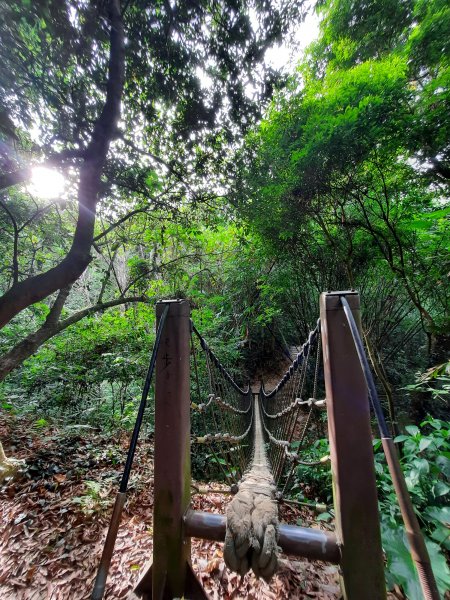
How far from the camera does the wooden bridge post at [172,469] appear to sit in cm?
62

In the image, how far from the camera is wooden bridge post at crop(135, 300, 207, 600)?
0.62m

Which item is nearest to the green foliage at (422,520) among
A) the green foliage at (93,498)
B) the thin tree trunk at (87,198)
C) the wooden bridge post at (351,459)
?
the wooden bridge post at (351,459)

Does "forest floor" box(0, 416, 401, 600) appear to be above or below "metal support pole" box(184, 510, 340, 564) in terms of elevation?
below

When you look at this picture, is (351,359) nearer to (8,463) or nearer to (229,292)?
(8,463)

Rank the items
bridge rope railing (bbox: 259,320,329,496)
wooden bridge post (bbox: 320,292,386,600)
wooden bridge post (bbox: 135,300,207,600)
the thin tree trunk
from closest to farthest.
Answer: wooden bridge post (bbox: 320,292,386,600) < wooden bridge post (bbox: 135,300,207,600) < bridge rope railing (bbox: 259,320,329,496) < the thin tree trunk

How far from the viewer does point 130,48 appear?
2.12m

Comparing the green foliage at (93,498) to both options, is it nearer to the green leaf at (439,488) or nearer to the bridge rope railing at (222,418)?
the bridge rope railing at (222,418)

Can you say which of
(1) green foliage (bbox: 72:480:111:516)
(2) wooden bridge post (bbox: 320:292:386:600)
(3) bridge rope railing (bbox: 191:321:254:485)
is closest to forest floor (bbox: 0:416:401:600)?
(1) green foliage (bbox: 72:480:111:516)

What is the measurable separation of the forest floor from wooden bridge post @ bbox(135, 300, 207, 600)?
0.22 metres

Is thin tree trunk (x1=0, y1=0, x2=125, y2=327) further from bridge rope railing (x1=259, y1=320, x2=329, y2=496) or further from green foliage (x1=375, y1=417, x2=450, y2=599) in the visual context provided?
green foliage (x1=375, y1=417, x2=450, y2=599)

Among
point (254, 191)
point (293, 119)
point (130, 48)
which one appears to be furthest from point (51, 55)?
point (293, 119)

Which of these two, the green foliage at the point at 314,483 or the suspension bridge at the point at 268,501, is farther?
the green foliage at the point at 314,483

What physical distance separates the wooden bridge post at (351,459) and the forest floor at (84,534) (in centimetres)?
47

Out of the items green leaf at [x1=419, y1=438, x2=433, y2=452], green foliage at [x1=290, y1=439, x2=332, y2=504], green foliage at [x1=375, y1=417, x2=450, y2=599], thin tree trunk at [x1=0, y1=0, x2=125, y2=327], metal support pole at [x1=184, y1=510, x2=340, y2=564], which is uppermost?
thin tree trunk at [x1=0, y1=0, x2=125, y2=327]
